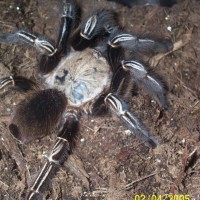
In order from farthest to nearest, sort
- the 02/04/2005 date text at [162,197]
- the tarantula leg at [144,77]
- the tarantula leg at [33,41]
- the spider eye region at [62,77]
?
the spider eye region at [62,77], the tarantula leg at [33,41], the tarantula leg at [144,77], the 02/04/2005 date text at [162,197]

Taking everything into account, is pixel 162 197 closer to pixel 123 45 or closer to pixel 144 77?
pixel 144 77

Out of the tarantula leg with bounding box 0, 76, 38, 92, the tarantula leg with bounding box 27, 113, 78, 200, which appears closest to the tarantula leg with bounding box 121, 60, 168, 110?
the tarantula leg with bounding box 27, 113, 78, 200

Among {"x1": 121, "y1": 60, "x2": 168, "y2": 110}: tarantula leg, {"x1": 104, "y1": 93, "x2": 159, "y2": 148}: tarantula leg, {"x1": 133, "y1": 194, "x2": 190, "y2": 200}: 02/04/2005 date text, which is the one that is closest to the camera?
{"x1": 133, "y1": 194, "x2": 190, "y2": 200}: 02/04/2005 date text

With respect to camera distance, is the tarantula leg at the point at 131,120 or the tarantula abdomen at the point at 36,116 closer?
the tarantula abdomen at the point at 36,116

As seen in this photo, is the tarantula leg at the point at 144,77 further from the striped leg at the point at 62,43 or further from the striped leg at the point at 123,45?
the striped leg at the point at 62,43

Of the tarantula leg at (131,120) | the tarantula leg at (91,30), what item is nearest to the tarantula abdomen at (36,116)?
the tarantula leg at (131,120)

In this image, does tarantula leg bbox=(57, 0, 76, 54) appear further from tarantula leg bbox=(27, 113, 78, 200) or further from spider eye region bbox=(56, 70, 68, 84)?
tarantula leg bbox=(27, 113, 78, 200)
